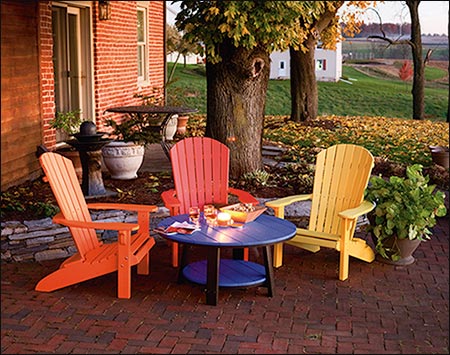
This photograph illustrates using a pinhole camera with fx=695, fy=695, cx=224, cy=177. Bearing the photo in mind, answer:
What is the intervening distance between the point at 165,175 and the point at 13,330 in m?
3.63

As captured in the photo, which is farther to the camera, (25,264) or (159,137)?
(159,137)

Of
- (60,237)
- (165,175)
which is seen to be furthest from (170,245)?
(165,175)

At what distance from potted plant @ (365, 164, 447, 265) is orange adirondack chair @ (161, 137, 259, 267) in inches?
39.9

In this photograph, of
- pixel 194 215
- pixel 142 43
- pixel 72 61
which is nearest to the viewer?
pixel 194 215

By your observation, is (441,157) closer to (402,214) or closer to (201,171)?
(402,214)

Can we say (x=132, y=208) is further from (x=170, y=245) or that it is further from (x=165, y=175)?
(x=165, y=175)

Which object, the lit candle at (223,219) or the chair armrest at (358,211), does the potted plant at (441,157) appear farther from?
the lit candle at (223,219)

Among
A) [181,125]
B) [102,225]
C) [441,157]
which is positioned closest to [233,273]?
[102,225]

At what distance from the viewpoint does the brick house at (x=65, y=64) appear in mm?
6820

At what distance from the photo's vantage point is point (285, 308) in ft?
14.4

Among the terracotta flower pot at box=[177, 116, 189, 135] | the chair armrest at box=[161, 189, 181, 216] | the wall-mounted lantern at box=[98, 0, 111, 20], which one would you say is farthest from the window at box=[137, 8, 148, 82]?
the chair armrest at box=[161, 189, 181, 216]

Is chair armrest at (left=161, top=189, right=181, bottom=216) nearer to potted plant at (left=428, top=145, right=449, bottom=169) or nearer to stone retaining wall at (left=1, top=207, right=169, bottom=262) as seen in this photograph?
stone retaining wall at (left=1, top=207, right=169, bottom=262)

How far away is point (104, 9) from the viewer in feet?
31.2

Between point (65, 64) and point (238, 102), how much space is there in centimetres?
332
